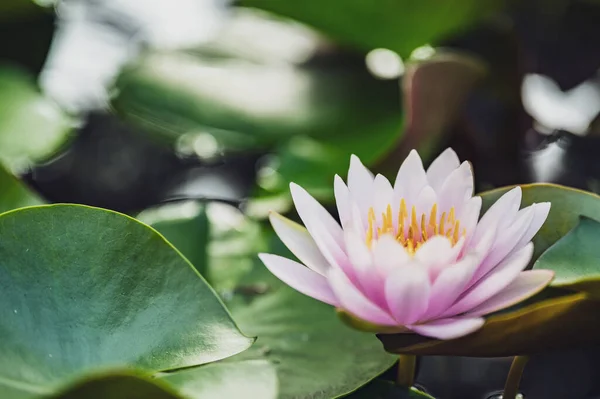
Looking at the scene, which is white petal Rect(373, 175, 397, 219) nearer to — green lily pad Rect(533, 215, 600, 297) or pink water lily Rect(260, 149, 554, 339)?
pink water lily Rect(260, 149, 554, 339)

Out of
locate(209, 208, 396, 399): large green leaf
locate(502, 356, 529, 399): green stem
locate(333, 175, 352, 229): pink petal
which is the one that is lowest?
locate(209, 208, 396, 399): large green leaf

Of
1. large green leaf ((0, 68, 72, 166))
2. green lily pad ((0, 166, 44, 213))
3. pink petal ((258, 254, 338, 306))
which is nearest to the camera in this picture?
pink petal ((258, 254, 338, 306))

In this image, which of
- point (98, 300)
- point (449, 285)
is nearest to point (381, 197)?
point (449, 285)

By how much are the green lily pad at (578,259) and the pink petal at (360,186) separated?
0.13 meters

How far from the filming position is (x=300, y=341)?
560 millimetres

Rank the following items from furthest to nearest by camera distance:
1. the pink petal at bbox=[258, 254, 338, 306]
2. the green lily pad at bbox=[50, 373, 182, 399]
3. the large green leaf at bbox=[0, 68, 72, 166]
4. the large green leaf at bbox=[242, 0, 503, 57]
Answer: the large green leaf at bbox=[242, 0, 503, 57] < the large green leaf at bbox=[0, 68, 72, 166] < the pink petal at bbox=[258, 254, 338, 306] < the green lily pad at bbox=[50, 373, 182, 399]

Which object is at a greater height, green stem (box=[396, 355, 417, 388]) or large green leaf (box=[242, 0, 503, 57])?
large green leaf (box=[242, 0, 503, 57])

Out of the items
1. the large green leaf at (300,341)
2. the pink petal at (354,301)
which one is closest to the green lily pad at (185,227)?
the large green leaf at (300,341)

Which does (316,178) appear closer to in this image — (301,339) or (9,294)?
(301,339)

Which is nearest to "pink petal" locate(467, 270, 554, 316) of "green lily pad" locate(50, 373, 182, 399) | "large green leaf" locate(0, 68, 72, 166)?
"green lily pad" locate(50, 373, 182, 399)

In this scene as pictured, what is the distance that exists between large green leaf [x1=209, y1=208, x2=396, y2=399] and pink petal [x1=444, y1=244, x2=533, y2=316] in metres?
0.10

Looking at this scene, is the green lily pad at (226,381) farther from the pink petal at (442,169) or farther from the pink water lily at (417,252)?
the pink petal at (442,169)

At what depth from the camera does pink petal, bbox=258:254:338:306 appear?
0.42 metres

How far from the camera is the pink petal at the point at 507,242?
16.7 inches
